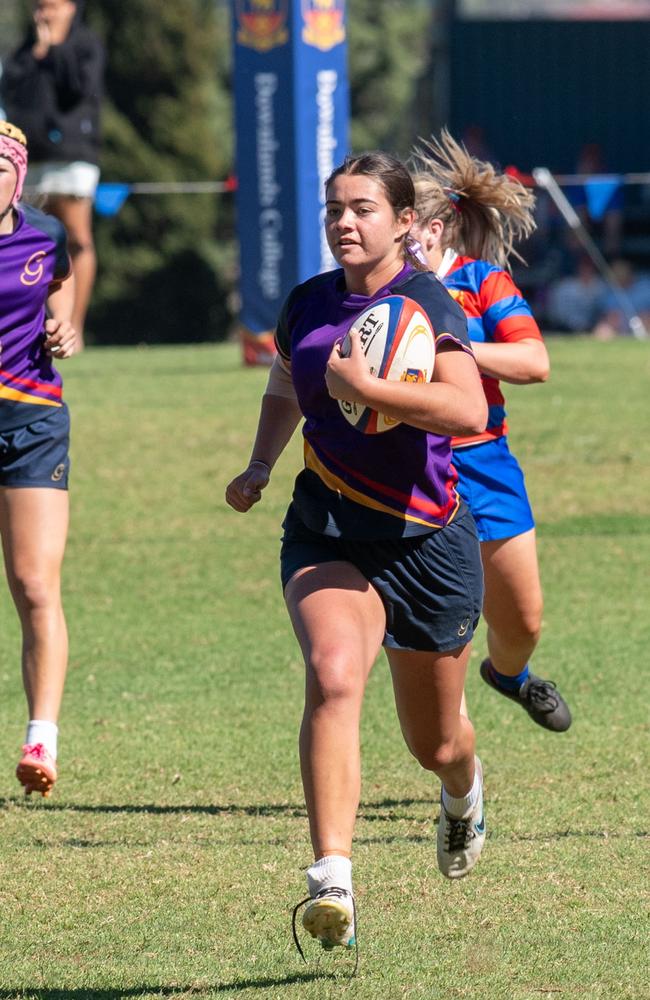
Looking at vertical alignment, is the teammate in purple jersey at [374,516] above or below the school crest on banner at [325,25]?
above

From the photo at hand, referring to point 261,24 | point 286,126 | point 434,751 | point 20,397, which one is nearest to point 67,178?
point 286,126

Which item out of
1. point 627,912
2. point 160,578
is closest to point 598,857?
point 627,912

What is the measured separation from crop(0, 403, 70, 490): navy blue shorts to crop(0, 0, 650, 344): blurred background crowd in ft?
45.4

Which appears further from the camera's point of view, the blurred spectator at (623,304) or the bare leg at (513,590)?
the blurred spectator at (623,304)

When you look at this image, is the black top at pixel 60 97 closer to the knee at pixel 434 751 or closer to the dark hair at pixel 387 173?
the dark hair at pixel 387 173

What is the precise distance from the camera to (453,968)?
396cm

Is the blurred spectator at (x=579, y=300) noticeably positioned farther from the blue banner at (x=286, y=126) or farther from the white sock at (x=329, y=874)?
the white sock at (x=329, y=874)

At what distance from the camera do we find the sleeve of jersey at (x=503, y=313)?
5.39m

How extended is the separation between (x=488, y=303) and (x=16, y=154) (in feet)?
5.20

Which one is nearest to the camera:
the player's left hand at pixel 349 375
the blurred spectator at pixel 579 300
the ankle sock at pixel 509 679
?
the player's left hand at pixel 349 375

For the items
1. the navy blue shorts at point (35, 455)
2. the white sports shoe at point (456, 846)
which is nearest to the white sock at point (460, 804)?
the white sports shoe at point (456, 846)

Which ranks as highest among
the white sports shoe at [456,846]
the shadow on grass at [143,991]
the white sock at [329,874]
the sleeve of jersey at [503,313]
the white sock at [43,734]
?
the sleeve of jersey at [503,313]

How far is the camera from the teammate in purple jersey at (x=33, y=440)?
5.45 m

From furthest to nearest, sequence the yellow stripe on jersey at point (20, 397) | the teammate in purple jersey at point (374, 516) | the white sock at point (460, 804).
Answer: the yellow stripe on jersey at point (20, 397) < the white sock at point (460, 804) < the teammate in purple jersey at point (374, 516)
